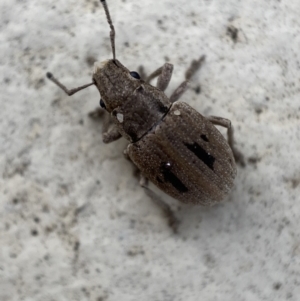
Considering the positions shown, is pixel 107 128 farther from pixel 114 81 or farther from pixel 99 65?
pixel 99 65

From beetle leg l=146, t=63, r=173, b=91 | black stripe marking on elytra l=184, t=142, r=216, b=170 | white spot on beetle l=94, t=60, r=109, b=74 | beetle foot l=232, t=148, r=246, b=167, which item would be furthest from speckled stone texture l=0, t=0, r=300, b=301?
black stripe marking on elytra l=184, t=142, r=216, b=170

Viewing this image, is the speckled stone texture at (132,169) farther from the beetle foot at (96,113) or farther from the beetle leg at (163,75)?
the beetle leg at (163,75)

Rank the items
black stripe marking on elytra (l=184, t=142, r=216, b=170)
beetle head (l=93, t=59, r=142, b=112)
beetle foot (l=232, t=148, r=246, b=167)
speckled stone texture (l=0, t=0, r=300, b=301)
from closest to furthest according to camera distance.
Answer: black stripe marking on elytra (l=184, t=142, r=216, b=170) < beetle head (l=93, t=59, r=142, b=112) < speckled stone texture (l=0, t=0, r=300, b=301) < beetle foot (l=232, t=148, r=246, b=167)

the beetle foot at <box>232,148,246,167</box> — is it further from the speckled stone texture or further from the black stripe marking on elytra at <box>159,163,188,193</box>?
the black stripe marking on elytra at <box>159,163,188,193</box>

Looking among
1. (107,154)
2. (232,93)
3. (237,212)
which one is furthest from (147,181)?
(232,93)

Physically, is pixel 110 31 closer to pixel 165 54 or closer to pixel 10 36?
pixel 165 54

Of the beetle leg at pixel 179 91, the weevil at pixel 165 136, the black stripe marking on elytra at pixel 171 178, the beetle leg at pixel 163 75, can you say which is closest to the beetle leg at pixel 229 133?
the weevil at pixel 165 136
